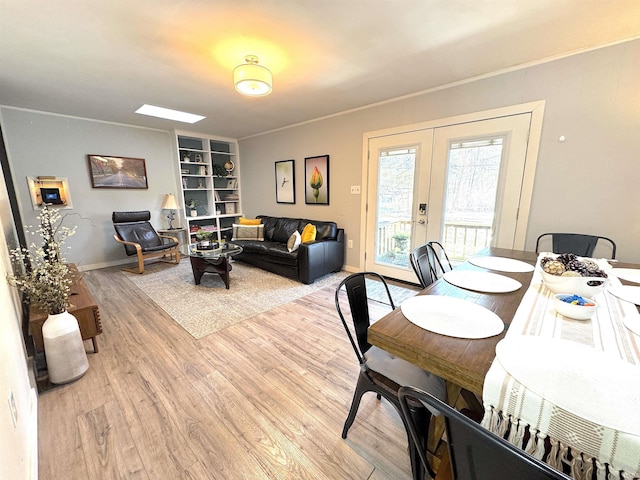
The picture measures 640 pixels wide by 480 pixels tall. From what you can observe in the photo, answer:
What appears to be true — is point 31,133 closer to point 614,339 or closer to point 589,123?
point 614,339

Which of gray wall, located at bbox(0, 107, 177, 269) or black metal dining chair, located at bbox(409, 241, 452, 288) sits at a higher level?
gray wall, located at bbox(0, 107, 177, 269)

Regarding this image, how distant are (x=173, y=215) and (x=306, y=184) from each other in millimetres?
2850

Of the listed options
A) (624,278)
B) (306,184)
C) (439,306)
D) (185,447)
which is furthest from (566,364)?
(306,184)

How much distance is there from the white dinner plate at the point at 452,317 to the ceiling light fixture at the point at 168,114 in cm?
415

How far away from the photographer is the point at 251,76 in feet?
7.07

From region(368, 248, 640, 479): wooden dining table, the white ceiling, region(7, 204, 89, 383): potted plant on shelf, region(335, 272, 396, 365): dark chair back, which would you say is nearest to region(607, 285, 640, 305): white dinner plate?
region(368, 248, 640, 479): wooden dining table

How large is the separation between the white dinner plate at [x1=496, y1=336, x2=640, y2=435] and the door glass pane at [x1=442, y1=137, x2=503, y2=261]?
234 centimetres

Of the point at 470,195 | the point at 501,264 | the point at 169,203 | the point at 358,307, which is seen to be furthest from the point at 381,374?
the point at 169,203

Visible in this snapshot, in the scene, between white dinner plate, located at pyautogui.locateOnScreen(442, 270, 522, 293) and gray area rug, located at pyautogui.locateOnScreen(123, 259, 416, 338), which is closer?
white dinner plate, located at pyautogui.locateOnScreen(442, 270, 522, 293)

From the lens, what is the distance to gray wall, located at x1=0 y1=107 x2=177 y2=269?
11.8ft

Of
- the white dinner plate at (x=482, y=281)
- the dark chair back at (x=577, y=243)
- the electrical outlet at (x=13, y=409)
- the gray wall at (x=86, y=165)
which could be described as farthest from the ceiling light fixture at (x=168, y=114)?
the dark chair back at (x=577, y=243)

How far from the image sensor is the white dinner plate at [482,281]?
4.32ft

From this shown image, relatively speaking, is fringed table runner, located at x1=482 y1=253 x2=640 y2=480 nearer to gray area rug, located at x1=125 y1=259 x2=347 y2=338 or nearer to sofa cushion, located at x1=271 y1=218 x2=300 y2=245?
gray area rug, located at x1=125 y1=259 x2=347 y2=338

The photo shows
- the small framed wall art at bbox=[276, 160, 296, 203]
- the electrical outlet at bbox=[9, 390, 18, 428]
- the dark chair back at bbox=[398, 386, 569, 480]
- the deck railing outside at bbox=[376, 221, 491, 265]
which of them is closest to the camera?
the dark chair back at bbox=[398, 386, 569, 480]
